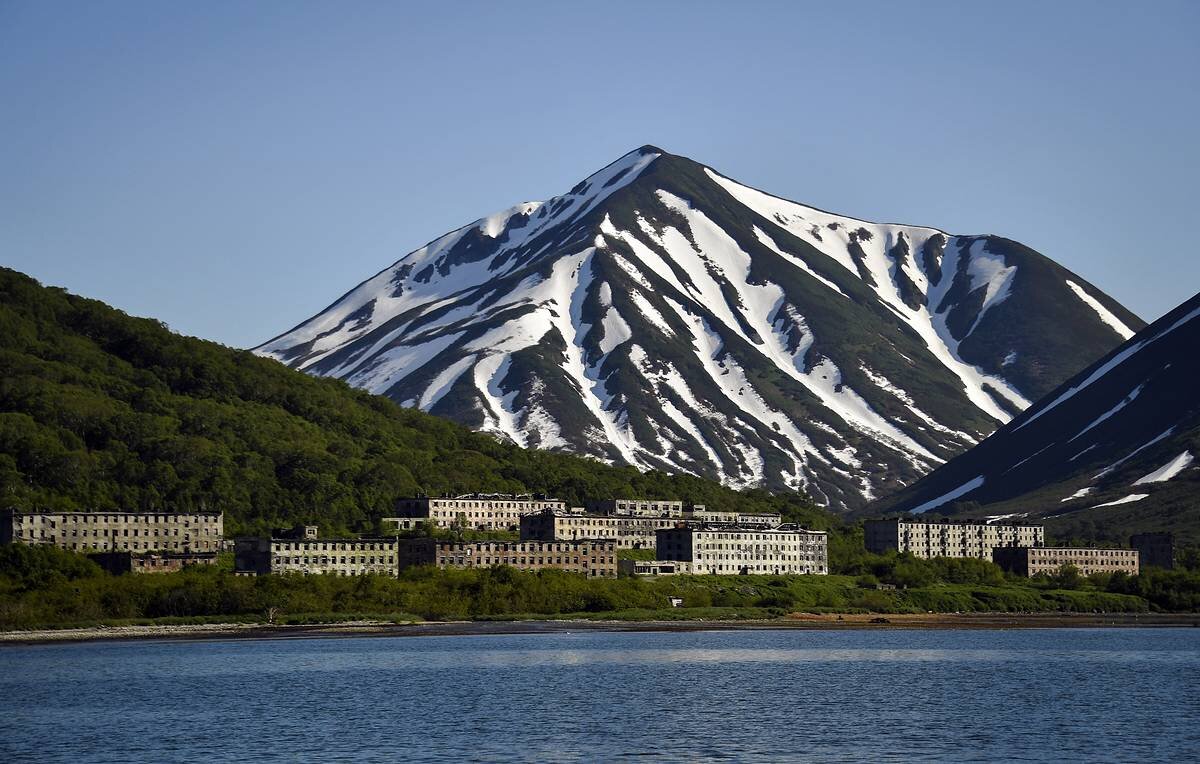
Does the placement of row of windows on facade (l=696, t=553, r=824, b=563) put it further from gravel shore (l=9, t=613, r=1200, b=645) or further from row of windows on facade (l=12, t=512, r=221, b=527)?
row of windows on facade (l=12, t=512, r=221, b=527)

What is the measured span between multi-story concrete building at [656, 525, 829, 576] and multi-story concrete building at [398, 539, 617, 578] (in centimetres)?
1164

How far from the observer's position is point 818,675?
322 feet

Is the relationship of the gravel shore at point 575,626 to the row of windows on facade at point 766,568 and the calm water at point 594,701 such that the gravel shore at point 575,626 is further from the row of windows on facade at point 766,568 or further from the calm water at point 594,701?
the row of windows on facade at point 766,568

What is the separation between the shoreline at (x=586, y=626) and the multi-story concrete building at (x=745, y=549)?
23918 mm

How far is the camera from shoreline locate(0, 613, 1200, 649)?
407ft

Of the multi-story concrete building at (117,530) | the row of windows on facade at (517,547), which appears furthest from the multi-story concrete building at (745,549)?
the multi-story concrete building at (117,530)

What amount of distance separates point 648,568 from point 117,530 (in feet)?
153

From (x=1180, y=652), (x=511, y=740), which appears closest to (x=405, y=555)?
(x=1180, y=652)

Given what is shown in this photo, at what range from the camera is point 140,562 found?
147750 millimetres

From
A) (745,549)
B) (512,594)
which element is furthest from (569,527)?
(512,594)

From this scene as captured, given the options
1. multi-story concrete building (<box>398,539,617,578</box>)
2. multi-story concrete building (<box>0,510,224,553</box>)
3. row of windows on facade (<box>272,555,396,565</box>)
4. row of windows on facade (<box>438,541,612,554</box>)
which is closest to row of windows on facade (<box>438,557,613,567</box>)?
multi-story concrete building (<box>398,539,617,578</box>)

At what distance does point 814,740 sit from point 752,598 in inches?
3725

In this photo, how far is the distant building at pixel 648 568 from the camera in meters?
174

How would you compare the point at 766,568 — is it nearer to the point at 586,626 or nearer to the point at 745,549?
the point at 745,549
